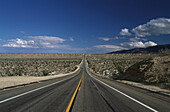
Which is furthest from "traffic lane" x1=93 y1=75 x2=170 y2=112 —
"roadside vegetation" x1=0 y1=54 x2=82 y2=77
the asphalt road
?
"roadside vegetation" x1=0 y1=54 x2=82 y2=77

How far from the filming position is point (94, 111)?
5.86 m

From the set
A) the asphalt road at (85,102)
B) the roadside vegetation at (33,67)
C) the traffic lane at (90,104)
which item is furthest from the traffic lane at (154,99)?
the roadside vegetation at (33,67)

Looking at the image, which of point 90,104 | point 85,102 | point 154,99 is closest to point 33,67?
point 85,102

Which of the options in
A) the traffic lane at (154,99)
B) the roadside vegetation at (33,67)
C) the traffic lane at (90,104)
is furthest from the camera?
the roadside vegetation at (33,67)

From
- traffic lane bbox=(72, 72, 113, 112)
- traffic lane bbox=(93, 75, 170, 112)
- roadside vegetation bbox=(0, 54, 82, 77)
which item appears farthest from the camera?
roadside vegetation bbox=(0, 54, 82, 77)

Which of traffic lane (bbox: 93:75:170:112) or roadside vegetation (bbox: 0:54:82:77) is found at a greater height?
traffic lane (bbox: 93:75:170:112)

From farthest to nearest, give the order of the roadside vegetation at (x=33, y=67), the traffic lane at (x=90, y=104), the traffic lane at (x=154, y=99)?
the roadside vegetation at (x=33, y=67) < the traffic lane at (x=154, y=99) < the traffic lane at (x=90, y=104)

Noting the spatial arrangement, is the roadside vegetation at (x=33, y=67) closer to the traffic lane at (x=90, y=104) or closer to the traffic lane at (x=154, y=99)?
the traffic lane at (x=90, y=104)

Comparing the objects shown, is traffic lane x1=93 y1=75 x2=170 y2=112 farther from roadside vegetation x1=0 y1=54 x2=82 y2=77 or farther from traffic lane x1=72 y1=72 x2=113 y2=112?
roadside vegetation x1=0 y1=54 x2=82 y2=77

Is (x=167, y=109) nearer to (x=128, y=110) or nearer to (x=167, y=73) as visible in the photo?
(x=128, y=110)

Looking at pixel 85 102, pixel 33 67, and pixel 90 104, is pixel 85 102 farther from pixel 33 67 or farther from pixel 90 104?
pixel 33 67

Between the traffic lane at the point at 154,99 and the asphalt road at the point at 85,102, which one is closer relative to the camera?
the asphalt road at the point at 85,102

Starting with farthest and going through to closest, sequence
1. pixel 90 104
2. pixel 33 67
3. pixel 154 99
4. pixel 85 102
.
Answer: pixel 33 67
pixel 154 99
pixel 85 102
pixel 90 104

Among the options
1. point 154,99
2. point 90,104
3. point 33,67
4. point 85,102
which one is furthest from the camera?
point 33,67
